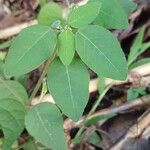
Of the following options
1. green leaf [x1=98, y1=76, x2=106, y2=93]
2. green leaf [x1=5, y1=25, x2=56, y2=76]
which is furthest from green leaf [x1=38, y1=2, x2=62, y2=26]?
green leaf [x1=98, y1=76, x2=106, y2=93]

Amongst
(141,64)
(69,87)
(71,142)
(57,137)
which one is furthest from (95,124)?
(69,87)

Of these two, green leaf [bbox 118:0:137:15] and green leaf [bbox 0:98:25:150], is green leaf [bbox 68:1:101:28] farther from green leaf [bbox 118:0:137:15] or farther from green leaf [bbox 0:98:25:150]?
green leaf [bbox 0:98:25:150]

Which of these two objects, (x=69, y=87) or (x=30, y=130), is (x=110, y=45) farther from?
(x=30, y=130)

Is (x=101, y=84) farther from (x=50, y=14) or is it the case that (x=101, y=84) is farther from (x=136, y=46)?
(x=50, y=14)

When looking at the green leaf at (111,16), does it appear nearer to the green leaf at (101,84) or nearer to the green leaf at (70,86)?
the green leaf at (70,86)

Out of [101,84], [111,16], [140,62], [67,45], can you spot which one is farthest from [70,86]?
[140,62]
